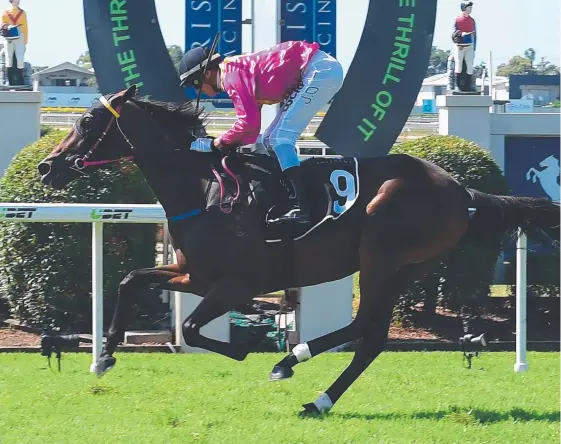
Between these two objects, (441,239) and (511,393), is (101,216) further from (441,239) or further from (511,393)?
(511,393)

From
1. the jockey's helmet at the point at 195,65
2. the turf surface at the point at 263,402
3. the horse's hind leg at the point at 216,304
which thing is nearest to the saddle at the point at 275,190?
the horse's hind leg at the point at 216,304

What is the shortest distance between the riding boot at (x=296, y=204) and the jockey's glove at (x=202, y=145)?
411 millimetres

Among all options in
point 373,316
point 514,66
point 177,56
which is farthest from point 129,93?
point 514,66

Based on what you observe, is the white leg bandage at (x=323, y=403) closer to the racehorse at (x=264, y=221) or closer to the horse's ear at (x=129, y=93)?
the racehorse at (x=264, y=221)

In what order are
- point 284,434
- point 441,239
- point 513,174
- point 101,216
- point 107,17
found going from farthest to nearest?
1. point 513,174
2. point 107,17
3. point 101,216
4. point 441,239
5. point 284,434

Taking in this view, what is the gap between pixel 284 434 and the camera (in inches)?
170

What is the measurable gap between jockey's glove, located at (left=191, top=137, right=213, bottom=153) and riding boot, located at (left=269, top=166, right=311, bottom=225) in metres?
0.41

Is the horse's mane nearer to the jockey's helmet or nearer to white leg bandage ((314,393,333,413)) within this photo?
the jockey's helmet

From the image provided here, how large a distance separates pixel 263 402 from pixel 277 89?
151cm

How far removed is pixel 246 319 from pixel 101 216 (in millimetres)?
1930

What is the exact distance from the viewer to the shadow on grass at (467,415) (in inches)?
183

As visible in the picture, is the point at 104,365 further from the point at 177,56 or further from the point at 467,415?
the point at 177,56

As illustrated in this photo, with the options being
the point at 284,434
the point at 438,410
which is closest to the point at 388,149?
the point at 438,410

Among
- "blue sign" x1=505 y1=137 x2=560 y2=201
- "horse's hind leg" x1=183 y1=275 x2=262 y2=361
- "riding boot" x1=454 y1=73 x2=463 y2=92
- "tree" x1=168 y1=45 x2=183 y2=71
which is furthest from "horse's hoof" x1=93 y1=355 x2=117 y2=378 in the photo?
"riding boot" x1=454 y1=73 x2=463 y2=92
